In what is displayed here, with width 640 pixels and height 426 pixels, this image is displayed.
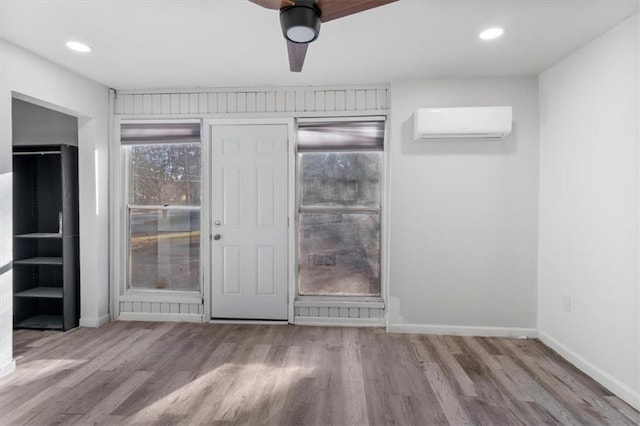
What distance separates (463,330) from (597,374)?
1.08 m

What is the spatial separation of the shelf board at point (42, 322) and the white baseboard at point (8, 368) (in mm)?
908

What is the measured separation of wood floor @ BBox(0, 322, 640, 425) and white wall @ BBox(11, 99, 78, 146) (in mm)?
2067

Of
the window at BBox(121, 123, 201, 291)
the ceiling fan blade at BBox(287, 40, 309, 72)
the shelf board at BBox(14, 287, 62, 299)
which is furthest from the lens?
the window at BBox(121, 123, 201, 291)

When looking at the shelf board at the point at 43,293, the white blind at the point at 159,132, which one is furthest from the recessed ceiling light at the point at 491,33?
the shelf board at the point at 43,293

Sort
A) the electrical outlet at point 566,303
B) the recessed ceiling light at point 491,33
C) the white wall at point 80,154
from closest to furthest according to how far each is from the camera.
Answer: the recessed ceiling light at point 491,33, the white wall at point 80,154, the electrical outlet at point 566,303

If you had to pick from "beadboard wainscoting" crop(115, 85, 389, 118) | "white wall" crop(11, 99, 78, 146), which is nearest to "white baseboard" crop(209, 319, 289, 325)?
"beadboard wainscoting" crop(115, 85, 389, 118)

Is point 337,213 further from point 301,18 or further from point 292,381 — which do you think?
point 301,18

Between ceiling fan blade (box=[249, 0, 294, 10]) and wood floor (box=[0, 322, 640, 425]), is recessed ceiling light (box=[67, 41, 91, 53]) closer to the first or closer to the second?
ceiling fan blade (box=[249, 0, 294, 10])

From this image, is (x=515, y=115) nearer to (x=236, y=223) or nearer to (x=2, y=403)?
(x=236, y=223)

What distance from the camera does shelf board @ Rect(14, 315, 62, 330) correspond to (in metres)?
3.53

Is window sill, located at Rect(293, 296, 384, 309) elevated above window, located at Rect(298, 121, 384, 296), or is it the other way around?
window, located at Rect(298, 121, 384, 296)

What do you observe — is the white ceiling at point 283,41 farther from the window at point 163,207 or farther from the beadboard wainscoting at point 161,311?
the beadboard wainscoting at point 161,311

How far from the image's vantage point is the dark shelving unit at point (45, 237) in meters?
3.49

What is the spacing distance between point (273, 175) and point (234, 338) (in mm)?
1699
